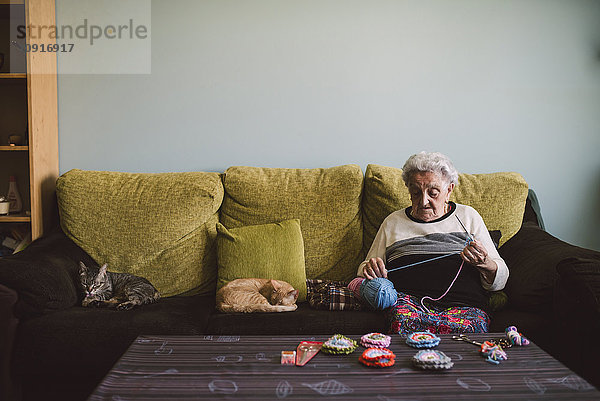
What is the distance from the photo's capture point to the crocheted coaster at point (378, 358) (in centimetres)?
128

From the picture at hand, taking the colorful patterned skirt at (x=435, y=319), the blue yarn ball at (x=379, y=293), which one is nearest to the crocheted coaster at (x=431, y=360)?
the colorful patterned skirt at (x=435, y=319)

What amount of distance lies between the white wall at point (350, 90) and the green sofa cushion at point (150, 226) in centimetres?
34

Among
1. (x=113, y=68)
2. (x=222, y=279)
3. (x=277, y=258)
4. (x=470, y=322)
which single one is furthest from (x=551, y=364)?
(x=113, y=68)

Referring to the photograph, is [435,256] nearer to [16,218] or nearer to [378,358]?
[378,358]

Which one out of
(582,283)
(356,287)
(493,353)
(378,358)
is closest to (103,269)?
(356,287)

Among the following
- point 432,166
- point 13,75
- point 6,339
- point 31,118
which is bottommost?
point 6,339

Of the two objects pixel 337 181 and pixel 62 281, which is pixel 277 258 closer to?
pixel 337 181

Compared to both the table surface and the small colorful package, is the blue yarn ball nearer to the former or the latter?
the table surface

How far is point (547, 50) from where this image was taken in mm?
2697

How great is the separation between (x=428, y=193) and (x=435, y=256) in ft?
0.87

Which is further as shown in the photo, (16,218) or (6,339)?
(16,218)

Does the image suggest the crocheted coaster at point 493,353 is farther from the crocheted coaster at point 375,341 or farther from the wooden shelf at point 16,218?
the wooden shelf at point 16,218

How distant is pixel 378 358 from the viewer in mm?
1292

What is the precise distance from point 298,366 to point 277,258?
942 millimetres
